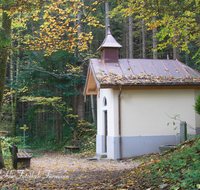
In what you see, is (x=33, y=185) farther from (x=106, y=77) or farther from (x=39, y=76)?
(x=39, y=76)

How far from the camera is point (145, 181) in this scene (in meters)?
5.04

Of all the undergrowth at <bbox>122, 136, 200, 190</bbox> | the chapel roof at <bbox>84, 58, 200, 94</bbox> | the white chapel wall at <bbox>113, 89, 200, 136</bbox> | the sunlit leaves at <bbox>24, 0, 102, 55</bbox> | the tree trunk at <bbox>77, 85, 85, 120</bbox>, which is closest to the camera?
the undergrowth at <bbox>122, 136, 200, 190</bbox>

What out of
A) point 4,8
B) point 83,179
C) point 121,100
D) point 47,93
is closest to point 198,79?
point 121,100

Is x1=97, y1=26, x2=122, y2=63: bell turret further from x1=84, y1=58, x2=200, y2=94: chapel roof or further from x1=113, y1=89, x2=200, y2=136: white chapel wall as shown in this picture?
x1=113, y1=89, x2=200, y2=136: white chapel wall

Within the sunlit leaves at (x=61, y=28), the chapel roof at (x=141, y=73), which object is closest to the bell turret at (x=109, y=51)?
the chapel roof at (x=141, y=73)

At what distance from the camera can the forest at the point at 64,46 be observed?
7.78 m

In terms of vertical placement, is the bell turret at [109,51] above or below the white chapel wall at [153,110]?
above

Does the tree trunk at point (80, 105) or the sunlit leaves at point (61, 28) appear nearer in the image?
the sunlit leaves at point (61, 28)

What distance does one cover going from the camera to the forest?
25.5 ft

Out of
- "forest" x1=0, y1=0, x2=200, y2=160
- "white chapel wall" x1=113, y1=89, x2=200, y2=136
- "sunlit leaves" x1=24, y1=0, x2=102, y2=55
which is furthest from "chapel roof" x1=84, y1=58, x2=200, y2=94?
"sunlit leaves" x1=24, y1=0, x2=102, y2=55

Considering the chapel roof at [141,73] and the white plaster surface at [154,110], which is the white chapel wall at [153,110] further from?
the chapel roof at [141,73]

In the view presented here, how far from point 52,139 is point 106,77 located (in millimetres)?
13595

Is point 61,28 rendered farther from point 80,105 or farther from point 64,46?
point 80,105

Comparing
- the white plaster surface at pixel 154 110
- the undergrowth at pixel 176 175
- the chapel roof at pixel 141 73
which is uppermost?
the chapel roof at pixel 141 73
